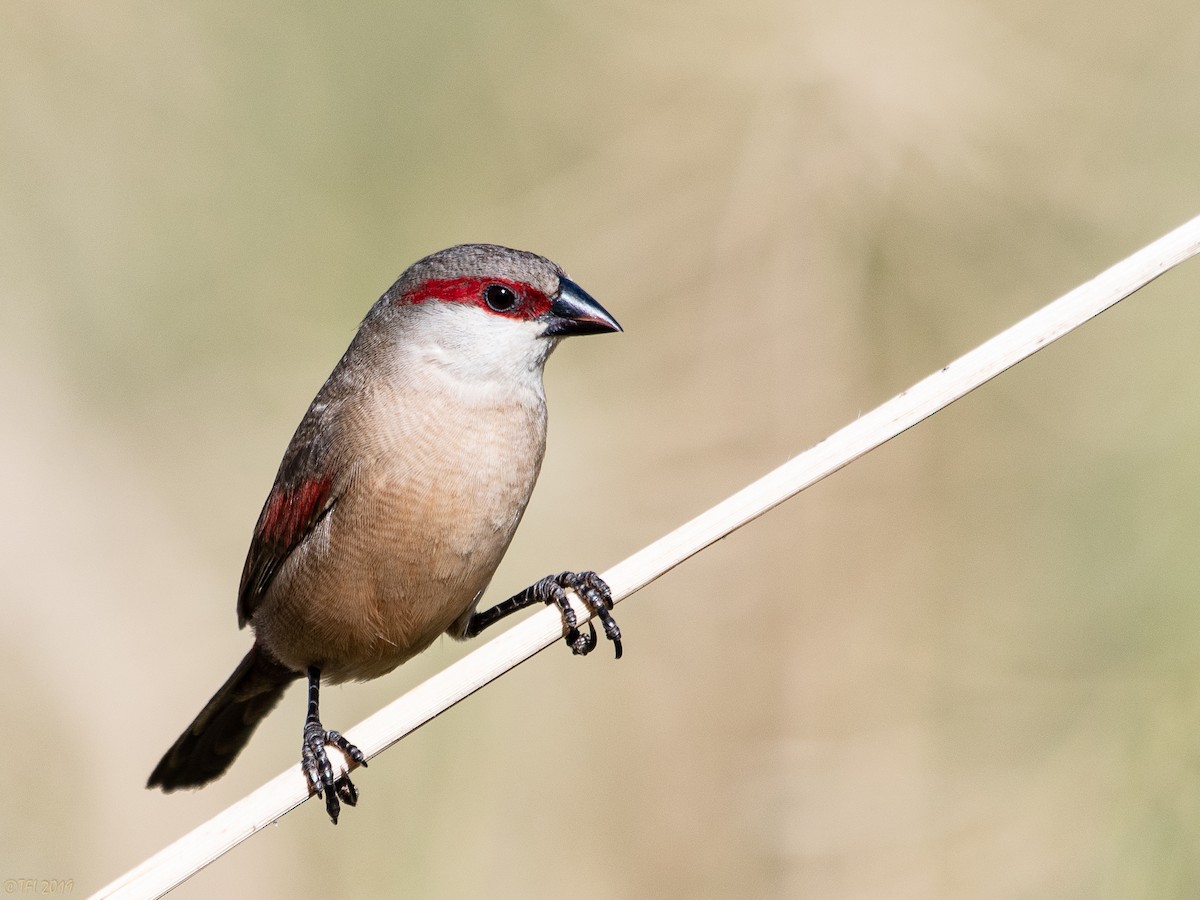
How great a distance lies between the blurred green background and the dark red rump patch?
65cm

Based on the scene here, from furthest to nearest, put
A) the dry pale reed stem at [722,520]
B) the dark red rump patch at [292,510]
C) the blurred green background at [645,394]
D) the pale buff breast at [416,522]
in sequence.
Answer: the blurred green background at [645,394] → the dark red rump patch at [292,510] → the pale buff breast at [416,522] → the dry pale reed stem at [722,520]

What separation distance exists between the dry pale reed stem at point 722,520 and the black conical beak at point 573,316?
0.82 m

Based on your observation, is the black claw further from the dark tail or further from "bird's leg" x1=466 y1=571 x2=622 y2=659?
the dark tail

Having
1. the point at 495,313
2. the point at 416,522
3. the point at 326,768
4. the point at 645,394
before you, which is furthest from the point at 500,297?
the point at 326,768

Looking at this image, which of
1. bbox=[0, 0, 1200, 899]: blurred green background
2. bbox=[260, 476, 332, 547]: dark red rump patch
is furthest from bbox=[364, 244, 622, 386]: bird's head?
bbox=[0, 0, 1200, 899]: blurred green background

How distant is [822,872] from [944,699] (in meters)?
0.70

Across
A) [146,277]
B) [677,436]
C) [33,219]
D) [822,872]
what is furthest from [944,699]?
[33,219]

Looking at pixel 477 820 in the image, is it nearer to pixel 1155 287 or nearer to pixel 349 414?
pixel 349 414

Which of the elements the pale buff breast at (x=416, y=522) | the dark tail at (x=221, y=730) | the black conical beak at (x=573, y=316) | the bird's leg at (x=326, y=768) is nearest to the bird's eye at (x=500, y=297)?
the black conical beak at (x=573, y=316)

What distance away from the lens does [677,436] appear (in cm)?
489

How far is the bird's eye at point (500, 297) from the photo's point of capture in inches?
160

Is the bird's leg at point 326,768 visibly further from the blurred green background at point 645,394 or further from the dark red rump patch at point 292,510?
the dark red rump patch at point 292,510

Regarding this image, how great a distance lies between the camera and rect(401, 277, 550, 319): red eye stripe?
4.04 m

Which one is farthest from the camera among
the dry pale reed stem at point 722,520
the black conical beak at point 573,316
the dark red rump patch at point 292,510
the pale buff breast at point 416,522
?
the dark red rump patch at point 292,510
